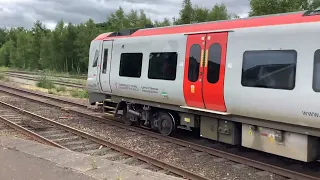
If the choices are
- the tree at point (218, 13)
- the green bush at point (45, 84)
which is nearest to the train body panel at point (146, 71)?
the green bush at point (45, 84)

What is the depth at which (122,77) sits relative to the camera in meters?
12.3

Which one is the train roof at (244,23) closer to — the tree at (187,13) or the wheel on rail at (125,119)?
the wheel on rail at (125,119)

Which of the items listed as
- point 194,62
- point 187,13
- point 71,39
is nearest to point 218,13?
point 187,13

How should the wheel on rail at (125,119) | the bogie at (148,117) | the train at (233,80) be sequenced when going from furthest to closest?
the wheel on rail at (125,119)
the bogie at (148,117)
the train at (233,80)

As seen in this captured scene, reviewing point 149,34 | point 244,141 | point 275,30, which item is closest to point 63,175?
point 244,141

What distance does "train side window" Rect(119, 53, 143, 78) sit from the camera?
1162 cm

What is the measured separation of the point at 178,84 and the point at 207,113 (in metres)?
1.20

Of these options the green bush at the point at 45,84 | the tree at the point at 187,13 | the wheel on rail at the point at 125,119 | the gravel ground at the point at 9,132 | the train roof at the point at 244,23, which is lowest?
the gravel ground at the point at 9,132

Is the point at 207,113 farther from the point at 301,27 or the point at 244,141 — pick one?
the point at 301,27

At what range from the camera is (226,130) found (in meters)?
9.09

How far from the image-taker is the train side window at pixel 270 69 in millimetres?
7324

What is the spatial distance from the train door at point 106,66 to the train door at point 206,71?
4153mm

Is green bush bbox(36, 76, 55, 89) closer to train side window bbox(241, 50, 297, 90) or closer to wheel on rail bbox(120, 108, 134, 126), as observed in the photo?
wheel on rail bbox(120, 108, 134, 126)

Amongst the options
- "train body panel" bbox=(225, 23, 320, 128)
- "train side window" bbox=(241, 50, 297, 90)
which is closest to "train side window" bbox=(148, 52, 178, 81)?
"train body panel" bbox=(225, 23, 320, 128)
